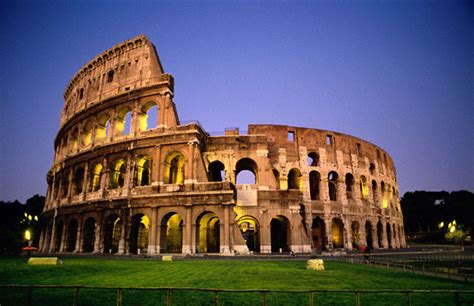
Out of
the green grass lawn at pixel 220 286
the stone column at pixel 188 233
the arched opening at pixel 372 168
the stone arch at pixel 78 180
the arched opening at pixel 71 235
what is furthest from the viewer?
the arched opening at pixel 372 168

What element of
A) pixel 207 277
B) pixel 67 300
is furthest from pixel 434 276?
pixel 67 300

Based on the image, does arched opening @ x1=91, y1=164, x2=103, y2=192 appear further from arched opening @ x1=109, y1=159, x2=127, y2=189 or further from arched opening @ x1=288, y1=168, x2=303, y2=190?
arched opening @ x1=288, y1=168, x2=303, y2=190

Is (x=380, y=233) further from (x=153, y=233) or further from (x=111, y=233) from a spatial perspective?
(x=111, y=233)

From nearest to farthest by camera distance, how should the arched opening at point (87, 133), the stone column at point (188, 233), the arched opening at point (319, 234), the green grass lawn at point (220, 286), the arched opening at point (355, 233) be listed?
the green grass lawn at point (220, 286), the stone column at point (188, 233), the arched opening at point (87, 133), the arched opening at point (319, 234), the arched opening at point (355, 233)

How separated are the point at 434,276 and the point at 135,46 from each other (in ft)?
95.9

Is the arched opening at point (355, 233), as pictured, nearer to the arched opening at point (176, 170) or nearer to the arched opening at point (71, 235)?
the arched opening at point (176, 170)

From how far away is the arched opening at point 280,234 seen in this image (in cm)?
2647

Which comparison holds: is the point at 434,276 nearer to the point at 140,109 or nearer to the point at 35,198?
the point at 140,109

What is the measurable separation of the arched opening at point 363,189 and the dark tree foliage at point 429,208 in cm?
3879

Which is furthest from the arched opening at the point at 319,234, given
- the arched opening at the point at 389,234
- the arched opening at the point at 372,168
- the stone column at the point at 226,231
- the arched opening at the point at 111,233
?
the arched opening at the point at 111,233

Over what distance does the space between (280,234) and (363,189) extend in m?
12.8

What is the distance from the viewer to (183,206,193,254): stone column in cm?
2206

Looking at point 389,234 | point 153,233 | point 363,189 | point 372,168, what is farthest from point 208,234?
point 389,234

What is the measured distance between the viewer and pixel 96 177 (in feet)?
92.7
